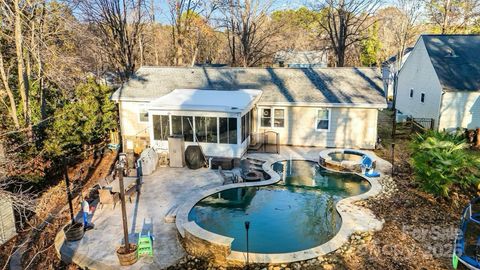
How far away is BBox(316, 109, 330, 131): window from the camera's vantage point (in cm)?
1778

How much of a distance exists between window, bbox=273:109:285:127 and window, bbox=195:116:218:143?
4.35 m

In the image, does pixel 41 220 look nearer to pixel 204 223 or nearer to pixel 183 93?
pixel 204 223

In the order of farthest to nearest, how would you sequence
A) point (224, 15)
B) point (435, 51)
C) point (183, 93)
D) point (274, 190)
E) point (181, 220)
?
point (224, 15) < point (435, 51) < point (183, 93) < point (274, 190) < point (181, 220)

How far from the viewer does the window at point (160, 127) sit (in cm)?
1558

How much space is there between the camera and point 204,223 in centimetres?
Result: 1014

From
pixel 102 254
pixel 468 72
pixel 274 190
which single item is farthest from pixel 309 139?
pixel 102 254

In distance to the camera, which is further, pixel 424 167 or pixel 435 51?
pixel 435 51

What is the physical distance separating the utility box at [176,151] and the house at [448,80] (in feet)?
51.8

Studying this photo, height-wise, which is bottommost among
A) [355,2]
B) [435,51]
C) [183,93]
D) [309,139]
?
[309,139]

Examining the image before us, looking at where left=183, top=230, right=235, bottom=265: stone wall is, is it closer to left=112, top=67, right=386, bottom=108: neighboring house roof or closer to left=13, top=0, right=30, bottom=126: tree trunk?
left=112, top=67, right=386, bottom=108: neighboring house roof

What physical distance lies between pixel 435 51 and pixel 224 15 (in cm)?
1936

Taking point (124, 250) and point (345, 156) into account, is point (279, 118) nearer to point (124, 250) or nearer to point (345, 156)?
point (345, 156)

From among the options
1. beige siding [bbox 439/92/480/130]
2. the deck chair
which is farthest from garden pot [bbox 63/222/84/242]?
beige siding [bbox 439/92/480/130]

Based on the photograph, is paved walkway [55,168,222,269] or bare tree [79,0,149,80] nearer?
paved walkway [55,168,222,269]
